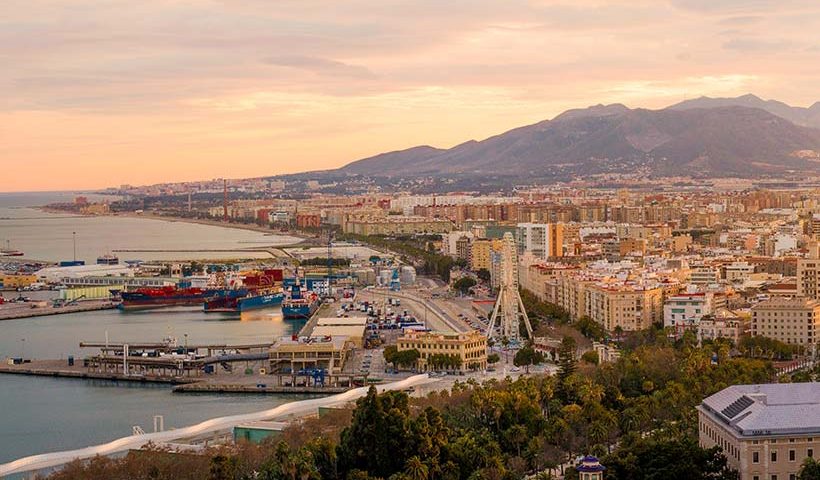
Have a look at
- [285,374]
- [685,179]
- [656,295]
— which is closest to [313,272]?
[656,295]

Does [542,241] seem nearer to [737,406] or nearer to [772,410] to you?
[737,406]

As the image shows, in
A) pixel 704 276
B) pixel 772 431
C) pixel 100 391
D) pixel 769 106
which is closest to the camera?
pixel 772 431

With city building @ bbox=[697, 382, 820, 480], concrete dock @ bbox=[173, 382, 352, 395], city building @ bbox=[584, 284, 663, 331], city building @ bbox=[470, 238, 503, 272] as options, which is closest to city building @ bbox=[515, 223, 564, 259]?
city building @ bbox=[470, 238, 503, 272]

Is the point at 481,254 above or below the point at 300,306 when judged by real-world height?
above

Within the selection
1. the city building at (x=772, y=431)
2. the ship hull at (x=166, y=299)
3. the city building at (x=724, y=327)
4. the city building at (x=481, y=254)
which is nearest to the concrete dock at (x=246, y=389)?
the city building at (x=724, y=327)

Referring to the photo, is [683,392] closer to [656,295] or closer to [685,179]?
[656,295]

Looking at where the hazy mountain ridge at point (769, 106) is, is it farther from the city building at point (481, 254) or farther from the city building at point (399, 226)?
the city building at point (481, 254)

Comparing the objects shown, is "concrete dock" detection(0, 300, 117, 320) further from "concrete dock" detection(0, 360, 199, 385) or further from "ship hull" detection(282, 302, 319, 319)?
"concrete dock" detection(0, 360, 199, 385)

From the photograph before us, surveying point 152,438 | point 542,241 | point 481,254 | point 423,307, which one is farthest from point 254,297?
point 152,438
